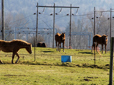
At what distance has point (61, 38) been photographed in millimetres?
29969

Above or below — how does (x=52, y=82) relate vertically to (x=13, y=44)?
below

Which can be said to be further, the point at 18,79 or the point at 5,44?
the point at 5,44

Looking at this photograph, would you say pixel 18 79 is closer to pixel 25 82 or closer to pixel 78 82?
pixel 25 82

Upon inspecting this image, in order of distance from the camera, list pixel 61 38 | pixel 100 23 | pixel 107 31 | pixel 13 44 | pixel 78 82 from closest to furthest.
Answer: pixel 78 82 → pixel 13 44 → pixel 61 38 → pixel 107 31 → pixel 100 23

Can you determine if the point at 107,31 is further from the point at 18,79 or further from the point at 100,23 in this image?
the point at 18,79

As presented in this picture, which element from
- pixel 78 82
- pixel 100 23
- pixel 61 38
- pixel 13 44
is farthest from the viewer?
pixel 100 23

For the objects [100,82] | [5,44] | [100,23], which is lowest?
[100,82]

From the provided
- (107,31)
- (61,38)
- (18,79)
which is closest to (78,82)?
(18,79)

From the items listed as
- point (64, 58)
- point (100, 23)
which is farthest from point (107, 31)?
point (64, 58)

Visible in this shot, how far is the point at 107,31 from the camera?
88.4m

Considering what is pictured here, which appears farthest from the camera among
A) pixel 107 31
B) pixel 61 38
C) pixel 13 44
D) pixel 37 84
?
pixel 107 31

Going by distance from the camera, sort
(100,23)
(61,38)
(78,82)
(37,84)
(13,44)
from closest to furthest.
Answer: (37,84)
(78,82)
(13,44)
(61,38)
(100,23)

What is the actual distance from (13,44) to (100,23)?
8065 cm

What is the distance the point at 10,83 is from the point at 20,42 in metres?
7.84
